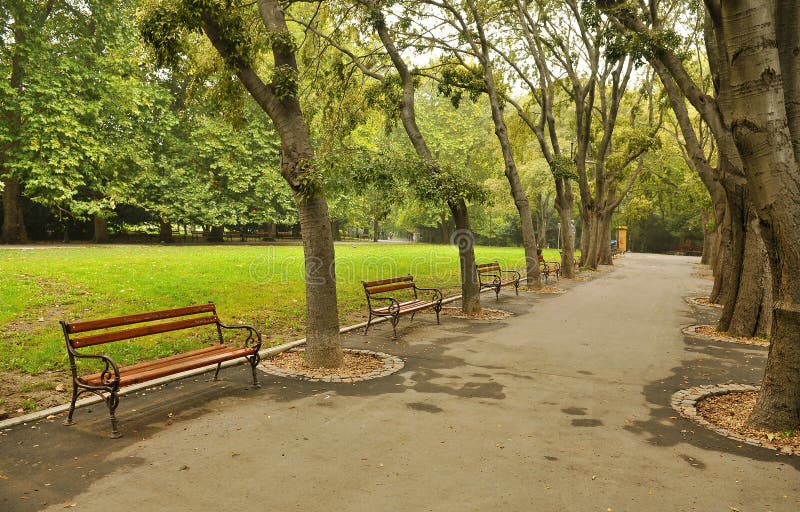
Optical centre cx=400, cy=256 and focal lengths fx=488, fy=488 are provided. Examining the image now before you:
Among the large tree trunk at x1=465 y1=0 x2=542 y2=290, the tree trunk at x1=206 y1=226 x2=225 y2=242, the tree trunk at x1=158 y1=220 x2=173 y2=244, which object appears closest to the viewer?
the large tree trunk at x1=465 y1=0 x2=542 y2=290

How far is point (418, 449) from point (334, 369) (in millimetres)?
2699

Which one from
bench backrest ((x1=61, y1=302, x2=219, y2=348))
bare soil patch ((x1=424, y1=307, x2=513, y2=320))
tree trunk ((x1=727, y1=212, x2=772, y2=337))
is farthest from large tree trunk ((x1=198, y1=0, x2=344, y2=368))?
tree trunk ((x1=727, y1=212, x2=772, y2=337))

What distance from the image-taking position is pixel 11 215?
909 inches

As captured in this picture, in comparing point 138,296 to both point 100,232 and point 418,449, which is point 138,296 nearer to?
point 418,449

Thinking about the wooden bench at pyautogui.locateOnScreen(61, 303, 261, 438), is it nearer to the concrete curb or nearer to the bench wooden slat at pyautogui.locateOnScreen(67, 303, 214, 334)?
the bench wooden slat at pyautogui.locateOnScreen(67, 303, 214, 334)

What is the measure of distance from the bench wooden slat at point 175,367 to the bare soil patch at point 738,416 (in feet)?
17.8

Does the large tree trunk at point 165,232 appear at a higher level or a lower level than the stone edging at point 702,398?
higher

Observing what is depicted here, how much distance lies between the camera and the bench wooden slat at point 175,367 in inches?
193

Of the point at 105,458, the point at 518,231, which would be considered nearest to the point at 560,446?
the point at 105,458

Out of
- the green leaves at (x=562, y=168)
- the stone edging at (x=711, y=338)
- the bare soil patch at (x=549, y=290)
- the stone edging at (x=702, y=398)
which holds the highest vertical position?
the green leaves at (x=562, y=168)

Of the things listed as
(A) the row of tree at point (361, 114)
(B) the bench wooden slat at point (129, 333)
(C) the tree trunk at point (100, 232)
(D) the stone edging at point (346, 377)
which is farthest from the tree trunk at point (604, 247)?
(C) the tree trunk at point (100, 232)

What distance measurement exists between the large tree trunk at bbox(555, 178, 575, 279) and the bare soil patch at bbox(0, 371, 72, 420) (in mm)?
17442

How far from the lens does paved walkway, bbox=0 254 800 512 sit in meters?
3.60

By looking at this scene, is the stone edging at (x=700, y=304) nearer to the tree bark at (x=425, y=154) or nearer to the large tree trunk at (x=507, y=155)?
the large tree trunk at (x=507, y=155)
